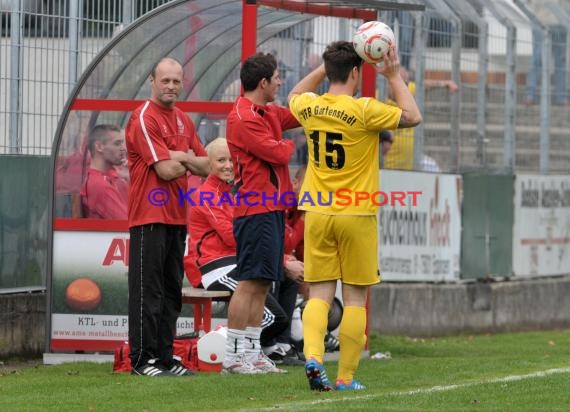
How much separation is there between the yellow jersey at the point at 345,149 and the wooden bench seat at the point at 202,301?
200 cm

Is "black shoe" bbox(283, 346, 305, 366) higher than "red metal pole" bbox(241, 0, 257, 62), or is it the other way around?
"red metal pole" bbox(241, 0, 257, 62)

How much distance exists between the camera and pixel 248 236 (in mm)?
10453

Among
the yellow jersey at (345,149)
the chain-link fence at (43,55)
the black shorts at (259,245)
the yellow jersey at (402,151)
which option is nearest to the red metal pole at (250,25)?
the black shorts at (259,245)

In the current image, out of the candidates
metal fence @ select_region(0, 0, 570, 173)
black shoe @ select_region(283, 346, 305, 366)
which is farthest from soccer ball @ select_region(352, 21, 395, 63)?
metal fence @ select_region(0, 0, 570, 173)

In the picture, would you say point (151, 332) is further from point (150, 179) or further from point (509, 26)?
point (509, 26)

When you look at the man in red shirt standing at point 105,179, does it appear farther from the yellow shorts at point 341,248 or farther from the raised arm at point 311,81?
the yellow shorts at point 341,248

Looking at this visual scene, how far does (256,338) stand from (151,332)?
73 cm

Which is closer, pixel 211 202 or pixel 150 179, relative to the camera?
pixel 150 179

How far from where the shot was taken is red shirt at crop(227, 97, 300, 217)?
1048 centimetres

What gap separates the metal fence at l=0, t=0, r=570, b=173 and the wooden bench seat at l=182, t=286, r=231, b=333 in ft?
7.78

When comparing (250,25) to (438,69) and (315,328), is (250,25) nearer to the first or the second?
(315,328)

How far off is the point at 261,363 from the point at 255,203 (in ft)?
3.87

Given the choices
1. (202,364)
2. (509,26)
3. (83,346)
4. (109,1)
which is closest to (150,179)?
(202,364)

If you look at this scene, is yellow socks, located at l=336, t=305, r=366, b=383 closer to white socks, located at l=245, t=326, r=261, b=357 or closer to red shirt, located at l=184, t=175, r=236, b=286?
white socks, located at l=245, t=326, r=261, b=357
